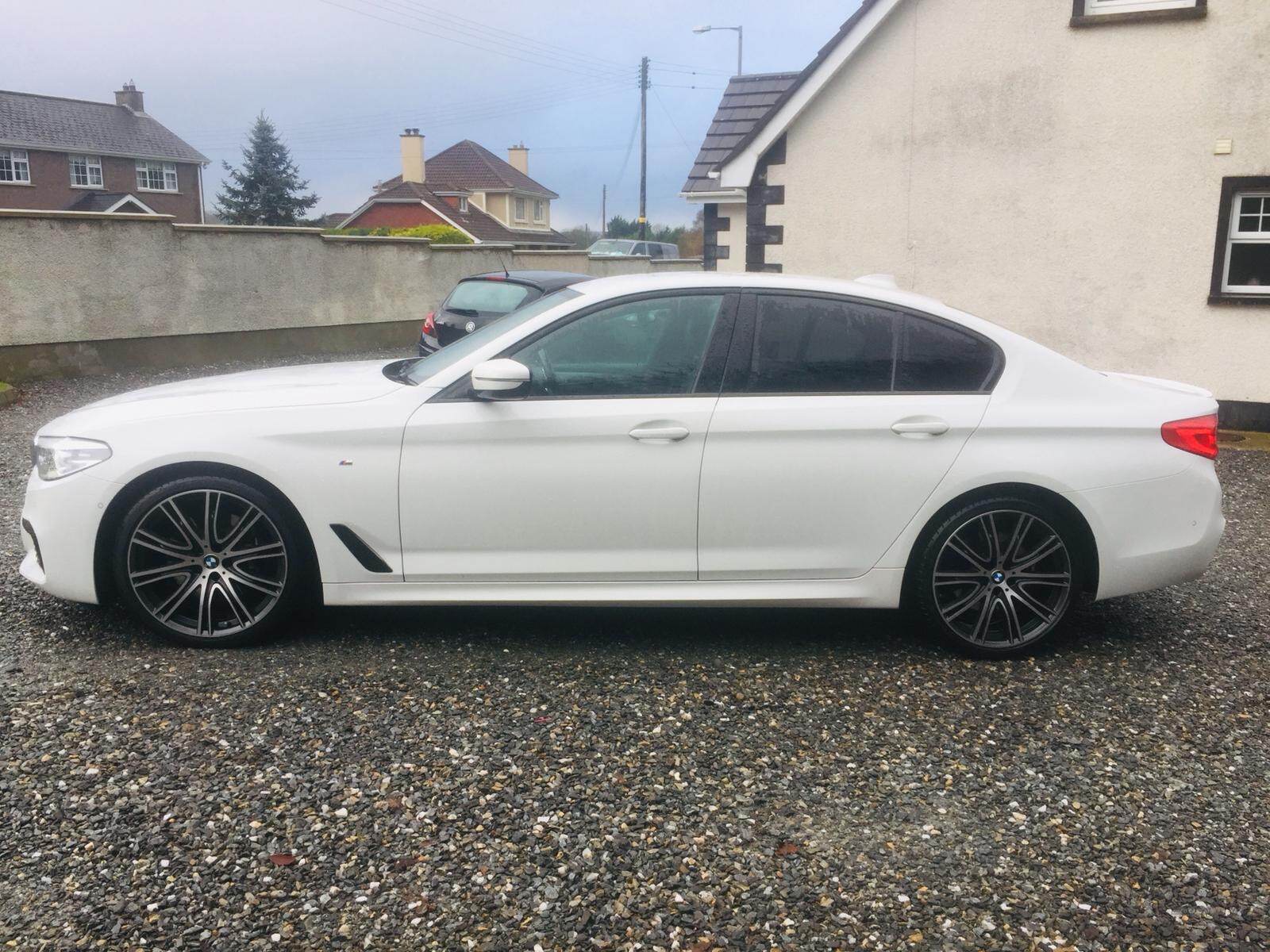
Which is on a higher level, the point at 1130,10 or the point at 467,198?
the point at 467,198

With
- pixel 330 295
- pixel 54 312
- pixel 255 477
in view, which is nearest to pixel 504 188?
pixel 330 295

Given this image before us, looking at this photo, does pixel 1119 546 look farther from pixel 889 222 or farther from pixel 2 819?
pixel 889 222

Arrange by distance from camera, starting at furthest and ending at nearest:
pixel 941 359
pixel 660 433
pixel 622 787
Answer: pixel 941 359 < pixel 660 433 < pixel 622 787

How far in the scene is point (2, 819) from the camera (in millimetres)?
3229

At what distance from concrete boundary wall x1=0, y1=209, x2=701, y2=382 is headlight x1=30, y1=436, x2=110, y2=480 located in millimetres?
10615

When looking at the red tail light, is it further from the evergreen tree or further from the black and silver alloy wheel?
the evergreen tree

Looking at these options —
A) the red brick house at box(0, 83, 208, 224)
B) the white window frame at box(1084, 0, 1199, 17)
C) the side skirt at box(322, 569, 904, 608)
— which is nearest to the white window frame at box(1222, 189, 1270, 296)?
the white window frame at box(1084, 0, 1199, 17)

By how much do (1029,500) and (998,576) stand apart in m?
0.35

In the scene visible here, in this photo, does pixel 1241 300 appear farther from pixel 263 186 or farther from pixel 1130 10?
pixel 263 186

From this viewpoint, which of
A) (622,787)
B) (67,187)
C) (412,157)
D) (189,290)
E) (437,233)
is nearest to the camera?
(622,787)

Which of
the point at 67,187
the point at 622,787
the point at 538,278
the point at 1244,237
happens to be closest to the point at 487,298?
the point at 538,278

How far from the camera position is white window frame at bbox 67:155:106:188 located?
53.4m

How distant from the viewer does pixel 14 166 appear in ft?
167

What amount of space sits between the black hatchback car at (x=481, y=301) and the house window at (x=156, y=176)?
5239 centimetres
